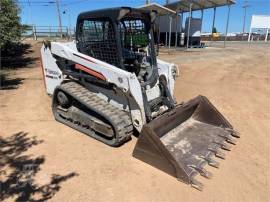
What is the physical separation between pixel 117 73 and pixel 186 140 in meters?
1.61

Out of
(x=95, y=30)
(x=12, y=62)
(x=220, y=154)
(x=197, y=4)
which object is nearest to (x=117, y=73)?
(x=95, y=30)

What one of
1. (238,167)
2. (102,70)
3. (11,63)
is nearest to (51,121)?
(102,70)

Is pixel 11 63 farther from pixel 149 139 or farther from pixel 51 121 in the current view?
pixel 149 139

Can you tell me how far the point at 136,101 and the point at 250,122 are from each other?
9.40 ft

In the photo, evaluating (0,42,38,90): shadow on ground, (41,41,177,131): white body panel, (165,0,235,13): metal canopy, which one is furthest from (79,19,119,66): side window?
(165,0,235,13): metal canopy

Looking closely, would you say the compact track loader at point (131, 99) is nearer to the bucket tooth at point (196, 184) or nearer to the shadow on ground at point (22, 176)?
the bucket tooth at point (196, 184)

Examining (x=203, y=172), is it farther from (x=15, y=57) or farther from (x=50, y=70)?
(x=15, y=57)

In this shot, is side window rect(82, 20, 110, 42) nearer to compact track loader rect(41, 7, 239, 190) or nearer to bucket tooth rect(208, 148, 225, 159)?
compact track loader rect(41, 7, 239, 190)

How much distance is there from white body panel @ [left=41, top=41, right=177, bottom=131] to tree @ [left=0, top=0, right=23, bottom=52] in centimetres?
652

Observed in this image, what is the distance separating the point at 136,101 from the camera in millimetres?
4426

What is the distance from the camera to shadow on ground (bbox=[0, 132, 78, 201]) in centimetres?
345

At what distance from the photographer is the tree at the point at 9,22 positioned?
11.3m

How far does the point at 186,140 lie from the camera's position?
15.4 feet

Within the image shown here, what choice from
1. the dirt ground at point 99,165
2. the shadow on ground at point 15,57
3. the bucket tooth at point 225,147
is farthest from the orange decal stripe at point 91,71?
the shadow on ground at point 15,57
